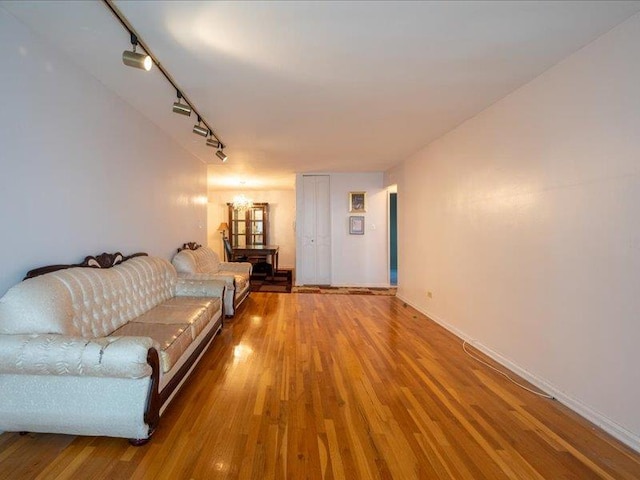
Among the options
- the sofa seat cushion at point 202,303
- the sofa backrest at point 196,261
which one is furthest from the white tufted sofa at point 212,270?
the sofa seat cushion at point 202,303

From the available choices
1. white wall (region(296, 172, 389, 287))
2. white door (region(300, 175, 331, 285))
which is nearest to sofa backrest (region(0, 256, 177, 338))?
white door (region(300, 175, 331, 285))

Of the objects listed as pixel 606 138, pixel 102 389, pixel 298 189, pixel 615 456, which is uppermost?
pixel 298 189

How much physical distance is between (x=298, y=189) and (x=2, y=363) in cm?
539

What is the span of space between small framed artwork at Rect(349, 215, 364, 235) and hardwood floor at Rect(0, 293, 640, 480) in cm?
375

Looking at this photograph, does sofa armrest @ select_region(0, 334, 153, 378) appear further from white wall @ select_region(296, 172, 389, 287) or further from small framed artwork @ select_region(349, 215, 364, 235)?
small framed artwork @ select_region(349, 215, 364, 235)

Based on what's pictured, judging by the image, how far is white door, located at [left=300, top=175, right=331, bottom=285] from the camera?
6461mm

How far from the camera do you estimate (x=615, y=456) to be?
1.62 m

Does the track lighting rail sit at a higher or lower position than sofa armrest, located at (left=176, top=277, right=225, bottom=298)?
higher

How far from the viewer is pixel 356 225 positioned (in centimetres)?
644

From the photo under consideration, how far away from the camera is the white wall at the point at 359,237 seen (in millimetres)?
6434

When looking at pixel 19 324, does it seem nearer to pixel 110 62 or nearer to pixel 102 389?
pixel 102 389

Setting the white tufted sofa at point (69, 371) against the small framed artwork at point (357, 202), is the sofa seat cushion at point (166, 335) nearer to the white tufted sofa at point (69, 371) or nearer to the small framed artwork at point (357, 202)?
the white tufted sofa at point (69, 371)

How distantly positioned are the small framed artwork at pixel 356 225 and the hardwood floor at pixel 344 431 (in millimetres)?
3751

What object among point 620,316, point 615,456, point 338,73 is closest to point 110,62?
point 338,73
